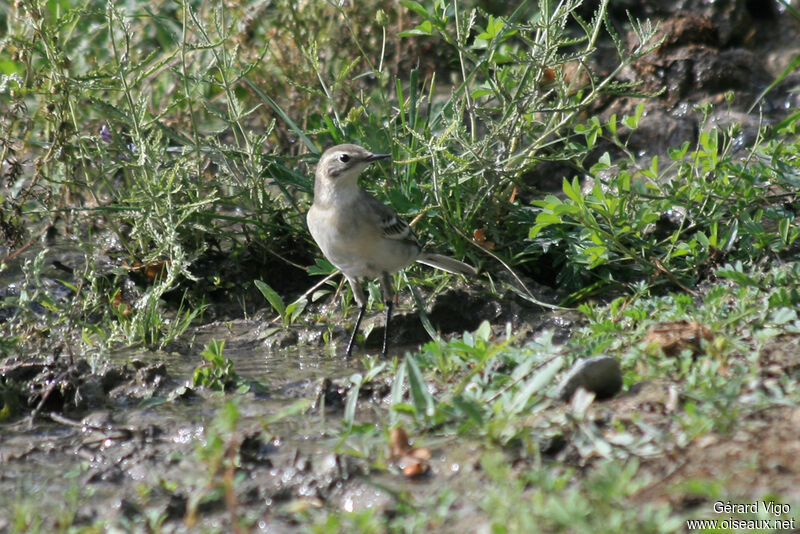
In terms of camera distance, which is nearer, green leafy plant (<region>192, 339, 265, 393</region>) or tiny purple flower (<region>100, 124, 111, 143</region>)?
green leafy plant (<region>192, 339, 265, 393</region>)

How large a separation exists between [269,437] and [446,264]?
2410 millimetres

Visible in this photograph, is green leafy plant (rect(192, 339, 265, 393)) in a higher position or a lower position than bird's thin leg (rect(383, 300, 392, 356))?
higher

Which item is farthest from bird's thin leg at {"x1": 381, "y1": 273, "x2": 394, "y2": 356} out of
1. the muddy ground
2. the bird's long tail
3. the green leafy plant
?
the green leafy plant

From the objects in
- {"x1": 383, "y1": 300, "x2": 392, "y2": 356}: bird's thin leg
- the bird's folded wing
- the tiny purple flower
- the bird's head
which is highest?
the tiny purple flower

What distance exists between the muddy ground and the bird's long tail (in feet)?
0.41

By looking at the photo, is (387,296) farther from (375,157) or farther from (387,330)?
(375,157)

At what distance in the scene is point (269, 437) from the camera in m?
3.98

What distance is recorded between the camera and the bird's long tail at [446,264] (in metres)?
6.05

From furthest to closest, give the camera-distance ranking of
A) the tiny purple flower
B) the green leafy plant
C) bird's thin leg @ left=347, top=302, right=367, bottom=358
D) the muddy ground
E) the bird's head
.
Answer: the tiny purple flower < the bird's head < bird's thin leg @ left=347, top=302, right=367, bottom=358 < the green leafy plant < the muddy ground

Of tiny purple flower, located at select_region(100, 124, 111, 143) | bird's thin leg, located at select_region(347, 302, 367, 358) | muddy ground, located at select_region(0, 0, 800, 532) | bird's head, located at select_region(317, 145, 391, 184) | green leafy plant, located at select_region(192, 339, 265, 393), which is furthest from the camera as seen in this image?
tiny purple flower, located at select_region(100, 124, 111, 143)

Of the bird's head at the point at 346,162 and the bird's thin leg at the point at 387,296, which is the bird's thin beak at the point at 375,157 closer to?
the bird's head at the point at 346,162

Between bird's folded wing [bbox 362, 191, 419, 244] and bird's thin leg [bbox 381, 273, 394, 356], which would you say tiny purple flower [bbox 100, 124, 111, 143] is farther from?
bird's thin leg [bbox 381, 273, 394, 356]

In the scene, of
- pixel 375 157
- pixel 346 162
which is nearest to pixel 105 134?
pixel 346 162

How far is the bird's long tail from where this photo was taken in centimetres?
605
